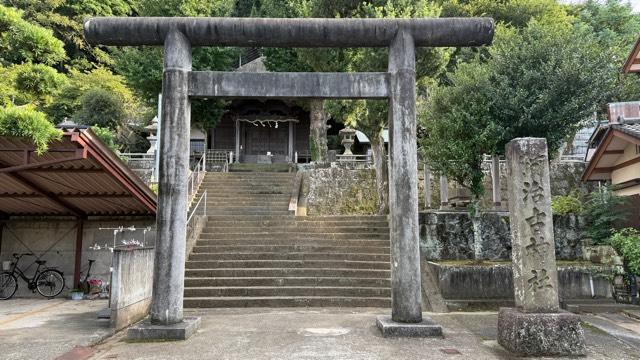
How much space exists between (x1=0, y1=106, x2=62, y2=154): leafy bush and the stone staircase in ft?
16.0

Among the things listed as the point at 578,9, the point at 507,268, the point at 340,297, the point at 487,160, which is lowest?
the point at 340,297

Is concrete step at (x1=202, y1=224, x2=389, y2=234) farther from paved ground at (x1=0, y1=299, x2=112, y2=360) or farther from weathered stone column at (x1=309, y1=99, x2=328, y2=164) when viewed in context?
weathered stone column at (x1=309, y1=99, x2=328, y2=164)

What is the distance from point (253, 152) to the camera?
89.1 ft

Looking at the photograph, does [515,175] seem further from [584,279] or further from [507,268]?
[584,279]

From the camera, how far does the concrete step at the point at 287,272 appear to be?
33.6ft

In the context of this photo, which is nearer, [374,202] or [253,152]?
[374,202]

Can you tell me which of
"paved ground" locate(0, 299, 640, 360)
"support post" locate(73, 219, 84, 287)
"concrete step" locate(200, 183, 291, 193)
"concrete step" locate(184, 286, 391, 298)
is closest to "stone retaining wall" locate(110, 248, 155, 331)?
"paved ground" locate(0, 299, 640, 360)

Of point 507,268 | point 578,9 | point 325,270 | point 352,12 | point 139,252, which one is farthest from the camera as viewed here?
point 578,9

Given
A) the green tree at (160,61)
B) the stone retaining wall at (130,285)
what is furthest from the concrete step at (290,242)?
the green tree at (160,61)

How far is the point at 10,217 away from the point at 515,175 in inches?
527

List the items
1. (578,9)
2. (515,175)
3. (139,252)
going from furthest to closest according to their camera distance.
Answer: (578,9), (139,252), (515,175)

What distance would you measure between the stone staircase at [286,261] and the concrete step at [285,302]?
0.07ft

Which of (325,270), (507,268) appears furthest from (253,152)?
(507,268)

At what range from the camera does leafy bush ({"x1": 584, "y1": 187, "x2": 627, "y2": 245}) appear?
35.3 ft
